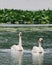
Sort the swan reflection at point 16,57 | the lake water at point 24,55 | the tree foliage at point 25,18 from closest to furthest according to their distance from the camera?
1. the swan reflection at point 16,57
2. the lake water at point 24,55
3. the tree foliage at point 25,18

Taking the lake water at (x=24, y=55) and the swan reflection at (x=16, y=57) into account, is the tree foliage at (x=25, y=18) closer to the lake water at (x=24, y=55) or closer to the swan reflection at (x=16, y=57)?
the lake water at (x=24, y=55)

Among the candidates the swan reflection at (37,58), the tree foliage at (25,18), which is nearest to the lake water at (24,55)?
the swan reflection at (37,58)

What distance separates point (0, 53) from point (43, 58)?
69.7 inches

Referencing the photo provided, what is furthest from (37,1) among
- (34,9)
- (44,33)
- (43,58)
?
(43,58)

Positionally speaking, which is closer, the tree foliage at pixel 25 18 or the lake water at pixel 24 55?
the lake water at pixel 24 55

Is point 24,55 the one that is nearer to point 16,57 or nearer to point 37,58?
point 16,57

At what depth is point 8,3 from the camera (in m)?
44.8

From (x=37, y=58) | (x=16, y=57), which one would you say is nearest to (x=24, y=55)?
(x=16, y=57)

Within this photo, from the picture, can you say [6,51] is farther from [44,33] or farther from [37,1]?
[37,1]

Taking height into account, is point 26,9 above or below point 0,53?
below

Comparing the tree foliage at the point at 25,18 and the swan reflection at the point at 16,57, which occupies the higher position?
the swan reflection at the point at 16,57

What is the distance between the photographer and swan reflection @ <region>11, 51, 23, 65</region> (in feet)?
55.8

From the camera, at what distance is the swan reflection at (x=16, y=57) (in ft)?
55.8

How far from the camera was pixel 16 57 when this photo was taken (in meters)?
18.4
